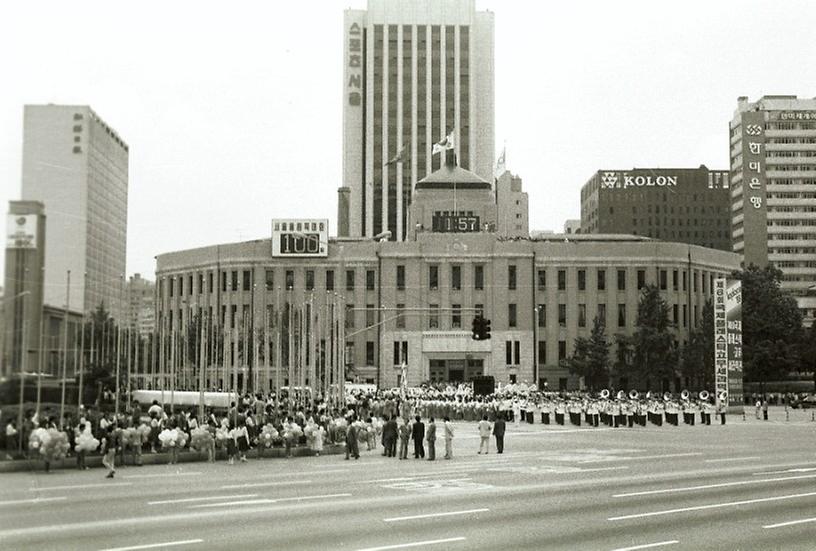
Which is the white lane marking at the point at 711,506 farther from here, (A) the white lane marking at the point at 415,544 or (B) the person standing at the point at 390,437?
(B) the person standing at the point at 390,437

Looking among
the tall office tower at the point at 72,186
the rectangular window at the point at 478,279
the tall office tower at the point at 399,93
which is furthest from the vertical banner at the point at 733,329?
the tall office tower at the point at 399,93

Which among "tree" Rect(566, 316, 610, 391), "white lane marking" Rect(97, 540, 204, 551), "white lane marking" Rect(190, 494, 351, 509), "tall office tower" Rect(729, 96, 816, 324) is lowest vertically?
"white lane marking" Rect(190, 494, 351, 509)

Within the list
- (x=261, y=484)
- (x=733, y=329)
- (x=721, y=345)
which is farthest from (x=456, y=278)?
(x=261, y=484)

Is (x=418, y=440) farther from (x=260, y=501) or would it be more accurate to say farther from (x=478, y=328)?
(x=260, y=501)

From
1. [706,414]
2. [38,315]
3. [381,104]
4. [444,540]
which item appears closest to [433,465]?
[444,540]

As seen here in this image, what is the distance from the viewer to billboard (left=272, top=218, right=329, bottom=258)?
102250 millimetres

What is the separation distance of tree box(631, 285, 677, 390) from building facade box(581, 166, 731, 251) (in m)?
91.0

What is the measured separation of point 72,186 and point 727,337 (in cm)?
6143

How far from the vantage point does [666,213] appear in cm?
19062

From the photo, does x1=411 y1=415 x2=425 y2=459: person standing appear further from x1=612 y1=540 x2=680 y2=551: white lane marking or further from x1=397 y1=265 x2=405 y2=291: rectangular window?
x1=397 y1=265 x2=405 y2=291: rectangular window

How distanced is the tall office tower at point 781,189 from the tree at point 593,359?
6354 centimetres

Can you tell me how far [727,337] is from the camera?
220 feet

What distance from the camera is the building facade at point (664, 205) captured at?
18875cm

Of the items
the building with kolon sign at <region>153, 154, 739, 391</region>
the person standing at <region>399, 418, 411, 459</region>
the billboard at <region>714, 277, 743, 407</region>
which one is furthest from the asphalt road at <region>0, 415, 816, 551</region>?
the building with kolon sign at <region>153, 154, 739, 391</region>
